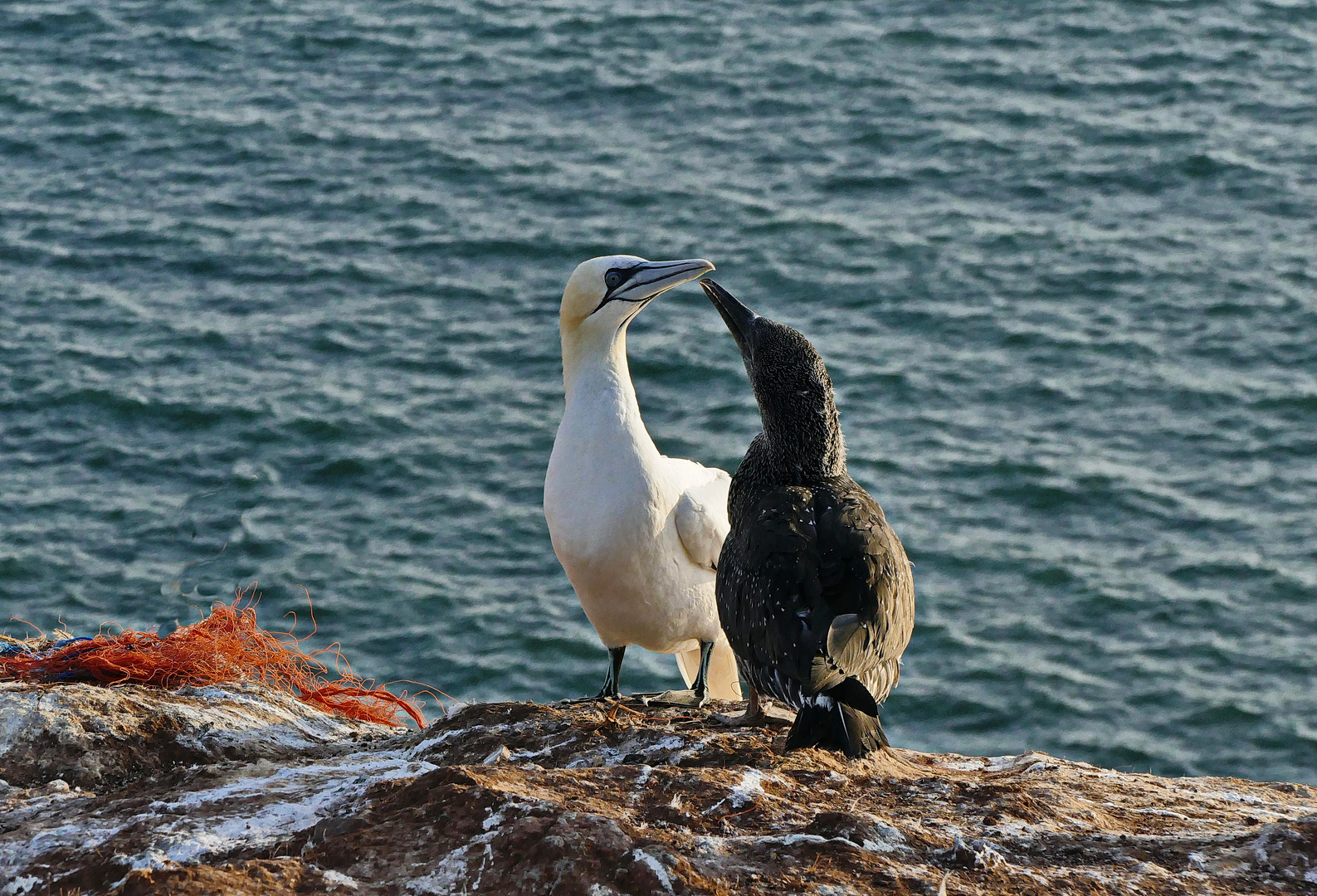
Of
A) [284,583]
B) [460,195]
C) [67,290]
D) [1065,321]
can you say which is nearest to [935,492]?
[1065,321]

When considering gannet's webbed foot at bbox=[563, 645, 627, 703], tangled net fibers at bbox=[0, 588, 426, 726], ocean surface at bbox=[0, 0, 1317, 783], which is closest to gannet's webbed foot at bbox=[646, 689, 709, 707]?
gannet's webbed foot at bbox=[563, 645, 627, 703]

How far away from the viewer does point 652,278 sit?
261 inches

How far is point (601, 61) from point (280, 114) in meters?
4.70

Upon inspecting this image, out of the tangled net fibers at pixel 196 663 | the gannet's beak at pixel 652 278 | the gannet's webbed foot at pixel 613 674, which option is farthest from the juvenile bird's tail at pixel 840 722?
the gannet's beak at pixel 652 278

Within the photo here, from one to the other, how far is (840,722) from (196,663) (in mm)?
3013

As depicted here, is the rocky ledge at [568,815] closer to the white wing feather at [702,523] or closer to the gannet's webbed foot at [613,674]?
the gannet's webbed foot at [613,674]

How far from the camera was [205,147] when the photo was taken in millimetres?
19250

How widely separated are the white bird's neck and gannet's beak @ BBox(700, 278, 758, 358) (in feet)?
1.50

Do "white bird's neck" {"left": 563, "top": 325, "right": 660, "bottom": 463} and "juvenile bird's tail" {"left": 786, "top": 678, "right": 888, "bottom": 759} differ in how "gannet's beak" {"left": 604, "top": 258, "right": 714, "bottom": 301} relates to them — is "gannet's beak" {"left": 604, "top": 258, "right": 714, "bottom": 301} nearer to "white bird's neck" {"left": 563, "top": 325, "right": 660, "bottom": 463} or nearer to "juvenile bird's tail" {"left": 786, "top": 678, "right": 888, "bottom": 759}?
"white bird's neck" {"left": 563, "top": 325, "right": 660, "bottom": 463}

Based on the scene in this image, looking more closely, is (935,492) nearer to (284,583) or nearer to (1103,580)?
(1103,580)

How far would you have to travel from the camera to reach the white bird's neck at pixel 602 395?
6.36 m

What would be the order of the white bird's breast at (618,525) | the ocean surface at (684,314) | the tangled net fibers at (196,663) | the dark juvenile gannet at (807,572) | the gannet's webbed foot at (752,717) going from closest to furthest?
the dark juvenile gannet at (807,572) → the gannet's webbed foot at (752,717) → the tangled net fibers at (196,663) → the white bird's breast at (618,525) → the ocean surface at (684,314)

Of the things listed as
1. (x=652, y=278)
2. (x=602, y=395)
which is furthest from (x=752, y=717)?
(x=652, y=278)

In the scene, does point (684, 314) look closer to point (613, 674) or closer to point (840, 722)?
point (613, 674)
